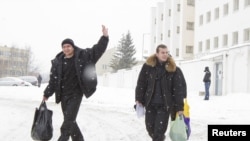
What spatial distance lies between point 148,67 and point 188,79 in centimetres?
2747

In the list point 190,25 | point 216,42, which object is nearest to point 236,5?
point 216,42

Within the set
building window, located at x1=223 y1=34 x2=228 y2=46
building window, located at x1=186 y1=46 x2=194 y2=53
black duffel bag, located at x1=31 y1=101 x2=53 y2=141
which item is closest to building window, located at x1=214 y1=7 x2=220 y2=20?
building window, located at x1=223 y1=34 x2=228 y2=46

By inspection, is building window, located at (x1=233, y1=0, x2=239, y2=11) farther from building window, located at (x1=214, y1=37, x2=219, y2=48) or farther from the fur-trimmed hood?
the fur-trimmed hood

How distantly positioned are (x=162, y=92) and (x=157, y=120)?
17.2 inches

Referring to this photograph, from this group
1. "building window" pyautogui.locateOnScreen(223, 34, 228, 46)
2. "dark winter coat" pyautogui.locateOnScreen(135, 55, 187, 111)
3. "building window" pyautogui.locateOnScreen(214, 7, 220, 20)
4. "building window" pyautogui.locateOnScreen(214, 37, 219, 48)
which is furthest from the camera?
"building window" pyautogui.locateOnScreen(214, 7, 220, 20)

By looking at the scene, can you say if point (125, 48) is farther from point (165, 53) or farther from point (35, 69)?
point (165, 53)

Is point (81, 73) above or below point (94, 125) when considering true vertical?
above

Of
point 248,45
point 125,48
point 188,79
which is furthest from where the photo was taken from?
point 125,48

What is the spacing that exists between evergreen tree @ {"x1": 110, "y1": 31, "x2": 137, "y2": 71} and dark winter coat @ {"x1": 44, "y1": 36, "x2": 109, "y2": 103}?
80.0 meters

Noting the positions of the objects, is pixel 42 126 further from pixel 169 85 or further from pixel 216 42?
pixel 216 42

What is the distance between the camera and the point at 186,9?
54688mm

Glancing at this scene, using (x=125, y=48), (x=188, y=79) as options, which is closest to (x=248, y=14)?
(x=188, y=79)

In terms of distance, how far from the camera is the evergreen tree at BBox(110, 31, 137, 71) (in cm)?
8888

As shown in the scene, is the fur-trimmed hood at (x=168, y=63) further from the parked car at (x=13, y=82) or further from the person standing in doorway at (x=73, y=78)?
the parked car at (x=13, y=82)
